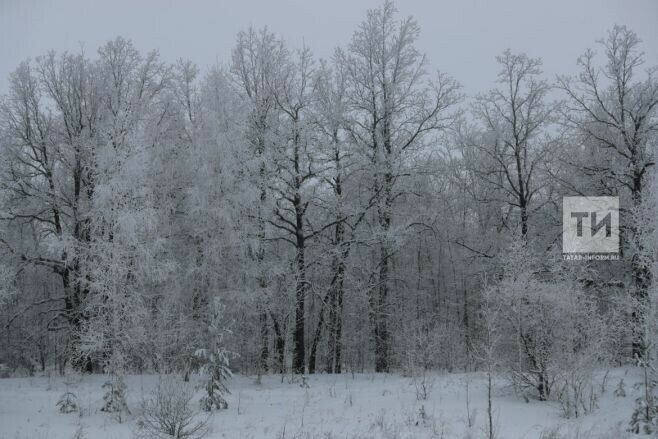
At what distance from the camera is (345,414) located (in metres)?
11.8

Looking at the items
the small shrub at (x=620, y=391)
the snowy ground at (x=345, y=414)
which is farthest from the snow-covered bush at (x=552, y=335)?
the small shrub at (x=620, y=391)

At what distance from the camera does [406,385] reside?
1547 cm

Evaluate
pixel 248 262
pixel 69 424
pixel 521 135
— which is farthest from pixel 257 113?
pixel 69 424

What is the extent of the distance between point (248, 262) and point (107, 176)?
5305 millimetres

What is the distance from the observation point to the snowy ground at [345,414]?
9.86 meters

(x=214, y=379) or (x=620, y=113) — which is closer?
(x=214, y=379)
